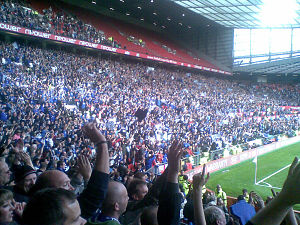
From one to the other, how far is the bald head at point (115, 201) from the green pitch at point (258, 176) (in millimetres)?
11109

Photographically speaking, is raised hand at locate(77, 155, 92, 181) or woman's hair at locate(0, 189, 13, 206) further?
raised hand at locate(77, 155, 92, 181)

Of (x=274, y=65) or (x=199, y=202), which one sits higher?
(x=274, y=65)

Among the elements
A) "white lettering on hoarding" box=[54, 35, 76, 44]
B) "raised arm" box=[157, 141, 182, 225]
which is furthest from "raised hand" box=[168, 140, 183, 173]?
"white lettering on hoarding" box=[54, 35, 76, 44]

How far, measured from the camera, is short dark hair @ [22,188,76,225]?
1.58m

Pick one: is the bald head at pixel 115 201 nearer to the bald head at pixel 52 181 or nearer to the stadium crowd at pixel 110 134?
the stadium crowd at pixel 110 134

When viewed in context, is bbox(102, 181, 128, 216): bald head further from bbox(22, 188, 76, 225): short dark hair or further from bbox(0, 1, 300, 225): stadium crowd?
bbox(22, 188, 76, 225): short dark hair

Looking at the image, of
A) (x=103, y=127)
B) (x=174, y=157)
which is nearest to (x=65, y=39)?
(x=103, y=127)

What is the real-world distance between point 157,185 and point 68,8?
99.1 ft

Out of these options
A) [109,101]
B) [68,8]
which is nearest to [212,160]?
[109,101]

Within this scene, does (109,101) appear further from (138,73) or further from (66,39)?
(138,73)

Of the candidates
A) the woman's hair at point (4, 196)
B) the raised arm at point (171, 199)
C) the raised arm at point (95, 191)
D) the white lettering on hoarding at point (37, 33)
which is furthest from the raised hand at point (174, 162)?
the white lettering on hoarding at point (37, 33)

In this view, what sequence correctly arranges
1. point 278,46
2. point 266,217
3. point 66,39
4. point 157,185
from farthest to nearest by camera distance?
1. point 278,46
2. point 66,39
3. point 157,185
4. point 266,217

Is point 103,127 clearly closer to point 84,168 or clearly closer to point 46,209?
point 84,168

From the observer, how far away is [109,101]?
18812 millimetres
